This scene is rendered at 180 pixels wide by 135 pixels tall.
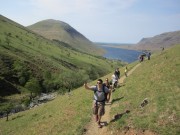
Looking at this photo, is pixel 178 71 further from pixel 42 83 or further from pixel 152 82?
pixel 42 83

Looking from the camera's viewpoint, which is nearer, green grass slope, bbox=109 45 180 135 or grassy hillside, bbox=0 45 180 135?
green grass slope, bbox=109 45 180 135

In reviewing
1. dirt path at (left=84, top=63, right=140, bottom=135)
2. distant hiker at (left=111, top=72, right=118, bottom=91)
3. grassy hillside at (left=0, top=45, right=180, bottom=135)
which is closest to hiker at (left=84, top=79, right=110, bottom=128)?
dirt path at (left=84, top=63, right=140, bottom=135)

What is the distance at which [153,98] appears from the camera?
24.8 m

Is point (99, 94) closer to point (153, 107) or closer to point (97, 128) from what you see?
point (97, 128)

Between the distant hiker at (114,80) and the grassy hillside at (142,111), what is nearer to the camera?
the grassy hillside at (142,111)

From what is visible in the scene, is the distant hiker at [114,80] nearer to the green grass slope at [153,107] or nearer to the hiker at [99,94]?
the green grass slope at [153,107]

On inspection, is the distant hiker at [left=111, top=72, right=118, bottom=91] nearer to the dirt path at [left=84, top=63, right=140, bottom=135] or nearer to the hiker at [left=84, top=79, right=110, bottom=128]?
the dirt path at [left=84, top=63, right=140, bottom=135]

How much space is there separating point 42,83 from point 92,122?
105 meters

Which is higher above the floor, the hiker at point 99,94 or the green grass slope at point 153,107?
the hiker at point 99,94

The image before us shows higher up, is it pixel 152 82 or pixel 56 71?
pixel 152 82

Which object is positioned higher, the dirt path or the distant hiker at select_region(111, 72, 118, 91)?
the distant hiker at select_region(111, 72, 118, 91)

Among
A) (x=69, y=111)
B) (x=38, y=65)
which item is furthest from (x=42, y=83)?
(x=69, y=111)

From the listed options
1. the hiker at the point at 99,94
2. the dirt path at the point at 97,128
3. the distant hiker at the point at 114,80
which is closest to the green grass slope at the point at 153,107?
the dirt path at the point at 97,128

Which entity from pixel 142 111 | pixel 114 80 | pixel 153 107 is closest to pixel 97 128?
pixel 142 111
